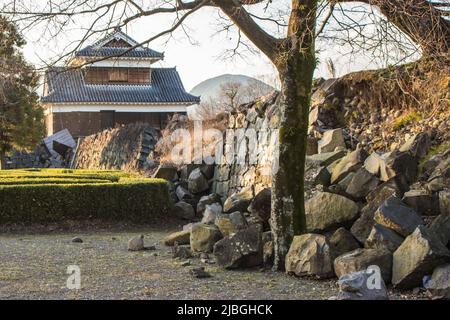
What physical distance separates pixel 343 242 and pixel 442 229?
1.17 m

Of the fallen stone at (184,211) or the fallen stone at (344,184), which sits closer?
the fallen stone at (344,184)

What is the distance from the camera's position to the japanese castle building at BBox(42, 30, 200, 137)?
38000 millimetres

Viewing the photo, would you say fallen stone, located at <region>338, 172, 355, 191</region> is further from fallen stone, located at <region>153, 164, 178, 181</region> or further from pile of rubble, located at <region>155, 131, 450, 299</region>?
fallen stone, located at <region>153, 164, 178, 181</region>

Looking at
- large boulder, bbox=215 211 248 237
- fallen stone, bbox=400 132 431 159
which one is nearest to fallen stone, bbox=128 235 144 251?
large boulder, bbox=215 211 248 237

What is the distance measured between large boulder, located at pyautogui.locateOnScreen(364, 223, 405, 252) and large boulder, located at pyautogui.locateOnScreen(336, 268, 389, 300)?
1.08m

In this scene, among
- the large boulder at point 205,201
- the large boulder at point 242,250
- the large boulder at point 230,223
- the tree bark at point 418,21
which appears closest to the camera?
the tree bark at point 418,21

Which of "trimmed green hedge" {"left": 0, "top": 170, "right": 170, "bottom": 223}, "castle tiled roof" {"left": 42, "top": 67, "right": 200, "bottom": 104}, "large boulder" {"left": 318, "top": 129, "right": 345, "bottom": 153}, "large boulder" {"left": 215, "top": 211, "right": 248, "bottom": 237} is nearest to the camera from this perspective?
"large boulder" {"left": 215, "top": 211, "right": 248, "bottom": 237}

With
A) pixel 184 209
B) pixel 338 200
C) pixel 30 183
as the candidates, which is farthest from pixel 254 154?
pixel 338 200

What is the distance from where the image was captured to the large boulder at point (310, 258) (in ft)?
23.5

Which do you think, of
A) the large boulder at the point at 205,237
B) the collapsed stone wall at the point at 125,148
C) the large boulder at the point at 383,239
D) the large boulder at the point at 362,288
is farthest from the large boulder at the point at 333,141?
the collapsed stone wall at the point at 125,148

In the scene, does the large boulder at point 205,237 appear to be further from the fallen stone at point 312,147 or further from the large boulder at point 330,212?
the fallen stone at point 312,147

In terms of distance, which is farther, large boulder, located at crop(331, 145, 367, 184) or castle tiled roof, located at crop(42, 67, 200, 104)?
castle tiled roof, located at crop(42, 67, 200, 104)

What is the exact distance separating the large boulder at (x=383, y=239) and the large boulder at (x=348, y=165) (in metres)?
2.81
